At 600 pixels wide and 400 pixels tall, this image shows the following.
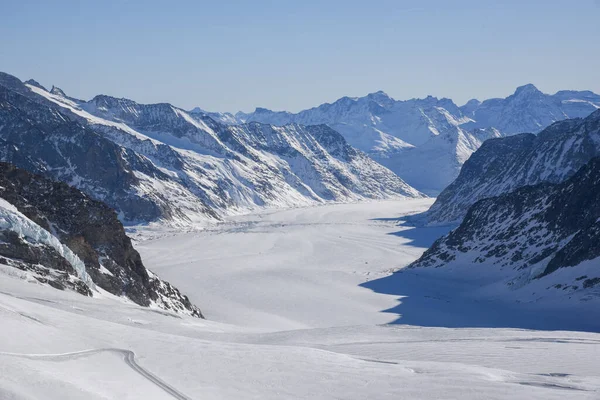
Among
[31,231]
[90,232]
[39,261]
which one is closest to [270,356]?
[39,261]

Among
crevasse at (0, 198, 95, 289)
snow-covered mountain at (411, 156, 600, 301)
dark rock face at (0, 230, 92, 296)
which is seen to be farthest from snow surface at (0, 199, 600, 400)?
snow-covered mountain at (411, 156, 600, 301)

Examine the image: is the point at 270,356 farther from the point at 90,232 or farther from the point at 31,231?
the point at 90,232

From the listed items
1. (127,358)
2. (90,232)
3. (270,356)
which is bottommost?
(270,356)

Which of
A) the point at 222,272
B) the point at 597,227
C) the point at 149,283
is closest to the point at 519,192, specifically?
the point at 597,227

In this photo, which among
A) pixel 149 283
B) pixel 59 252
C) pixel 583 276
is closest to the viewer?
pixel 59 252

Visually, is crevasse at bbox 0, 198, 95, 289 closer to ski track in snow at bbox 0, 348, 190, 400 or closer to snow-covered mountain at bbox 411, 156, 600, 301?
ski track in snow at bbox 0, 348, 190, 400

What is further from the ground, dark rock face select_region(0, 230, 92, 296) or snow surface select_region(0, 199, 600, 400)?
dark rock face select_region(0, 230, 92, 296)

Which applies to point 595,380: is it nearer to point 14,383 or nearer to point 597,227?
point 14,383
